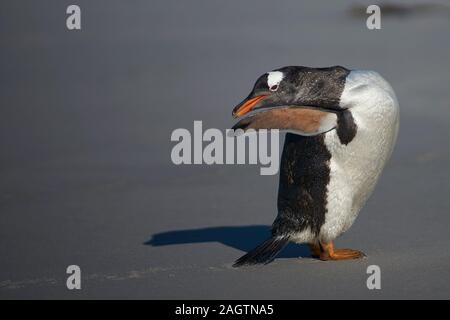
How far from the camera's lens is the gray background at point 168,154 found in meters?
6.23

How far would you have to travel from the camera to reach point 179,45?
44.2 feet

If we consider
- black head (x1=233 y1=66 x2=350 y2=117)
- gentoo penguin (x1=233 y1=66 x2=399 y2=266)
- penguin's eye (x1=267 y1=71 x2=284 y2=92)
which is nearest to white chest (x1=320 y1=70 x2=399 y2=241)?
gentoo penguin (x1=233 y1=66 x2=399 y2=266)

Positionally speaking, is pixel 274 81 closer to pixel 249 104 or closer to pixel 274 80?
pixel 274 80

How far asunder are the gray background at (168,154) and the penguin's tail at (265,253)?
98mm

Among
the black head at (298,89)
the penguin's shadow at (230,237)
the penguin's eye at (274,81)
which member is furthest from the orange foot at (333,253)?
the penguin's eye at (274,81)

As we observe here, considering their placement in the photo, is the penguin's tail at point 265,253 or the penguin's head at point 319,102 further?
the penguin's tail at point 265,253

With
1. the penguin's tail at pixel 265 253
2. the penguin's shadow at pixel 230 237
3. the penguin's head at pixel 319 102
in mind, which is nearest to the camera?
the penguin's head at pixel 319 102

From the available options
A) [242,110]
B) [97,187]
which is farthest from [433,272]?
[97,187]

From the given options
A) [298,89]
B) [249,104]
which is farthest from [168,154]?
[298,89]

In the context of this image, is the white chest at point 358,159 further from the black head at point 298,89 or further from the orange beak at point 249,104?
the orange beak at point 249,104

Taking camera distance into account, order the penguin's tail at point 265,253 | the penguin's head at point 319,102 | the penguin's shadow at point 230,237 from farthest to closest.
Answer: the penguin's shadow at point 230,237, the penguin's tail at point 265,253, the penguin's head at point 319,102

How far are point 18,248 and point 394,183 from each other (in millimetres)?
3102

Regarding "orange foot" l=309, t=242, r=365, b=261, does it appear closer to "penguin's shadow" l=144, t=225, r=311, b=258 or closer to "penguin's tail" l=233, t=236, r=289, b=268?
"penguin's tail" l=233, t=236, r=289, b=268

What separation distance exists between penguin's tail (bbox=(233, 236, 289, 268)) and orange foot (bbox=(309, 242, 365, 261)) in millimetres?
217
